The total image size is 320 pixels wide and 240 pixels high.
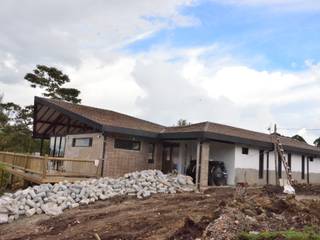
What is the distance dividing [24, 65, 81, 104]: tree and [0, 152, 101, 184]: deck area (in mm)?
17018

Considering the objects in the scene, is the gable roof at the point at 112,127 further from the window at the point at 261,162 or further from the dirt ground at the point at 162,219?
the dirt ground at the point at 162,219

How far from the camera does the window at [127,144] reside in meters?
19.9

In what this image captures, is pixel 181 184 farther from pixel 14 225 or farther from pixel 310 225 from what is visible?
pixel 310 225

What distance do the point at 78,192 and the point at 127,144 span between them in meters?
5.30

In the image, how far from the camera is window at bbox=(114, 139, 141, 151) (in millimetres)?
19875

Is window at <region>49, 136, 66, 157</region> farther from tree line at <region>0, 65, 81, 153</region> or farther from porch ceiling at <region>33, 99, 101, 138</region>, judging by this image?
tree line at <region>0, 65, 81, 153</region>

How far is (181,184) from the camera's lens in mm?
17500

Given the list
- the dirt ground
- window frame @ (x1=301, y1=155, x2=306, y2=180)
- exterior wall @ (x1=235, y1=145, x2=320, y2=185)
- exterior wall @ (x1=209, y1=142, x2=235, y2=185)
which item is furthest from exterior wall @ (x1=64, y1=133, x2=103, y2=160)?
window frame @ (x1=301, y1=155, x2=306, y2=180)

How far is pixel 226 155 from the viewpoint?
70.6 feet

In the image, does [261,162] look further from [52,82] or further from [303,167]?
[52,82]

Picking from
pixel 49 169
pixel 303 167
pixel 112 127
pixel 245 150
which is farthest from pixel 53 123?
pixel 303 167

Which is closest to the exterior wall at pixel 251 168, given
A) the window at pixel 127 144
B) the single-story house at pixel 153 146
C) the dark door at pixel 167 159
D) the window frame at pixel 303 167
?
the single-story house at pixel 153 146

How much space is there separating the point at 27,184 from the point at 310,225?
1561 cm

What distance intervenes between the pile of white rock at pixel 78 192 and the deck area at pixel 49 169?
109 centimetres
